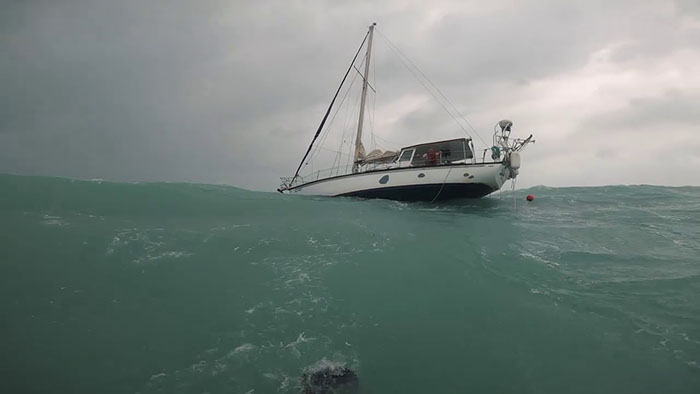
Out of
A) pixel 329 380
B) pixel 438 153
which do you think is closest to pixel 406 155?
pixel 438 153

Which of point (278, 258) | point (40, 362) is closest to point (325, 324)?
point (278, 258)

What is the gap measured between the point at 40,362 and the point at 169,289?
345 cm

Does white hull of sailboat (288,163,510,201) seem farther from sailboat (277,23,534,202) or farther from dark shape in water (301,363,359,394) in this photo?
dark shape in water (301,363,359,394)

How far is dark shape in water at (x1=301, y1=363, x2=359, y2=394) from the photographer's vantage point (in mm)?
6672

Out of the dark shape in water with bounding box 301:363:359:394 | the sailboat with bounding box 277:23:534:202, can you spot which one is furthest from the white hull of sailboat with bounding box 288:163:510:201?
the dark shape in water with bounding box 301:363:359:394

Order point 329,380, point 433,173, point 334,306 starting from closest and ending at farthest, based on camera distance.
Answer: point 329,380 < point 334,306 < point 433,173

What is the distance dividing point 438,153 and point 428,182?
2.69 m

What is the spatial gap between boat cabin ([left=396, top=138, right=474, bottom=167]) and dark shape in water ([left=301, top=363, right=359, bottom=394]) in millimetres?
20467

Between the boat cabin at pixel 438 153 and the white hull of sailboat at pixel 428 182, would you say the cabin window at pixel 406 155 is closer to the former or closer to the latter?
the boat cabin at pixel 438 153

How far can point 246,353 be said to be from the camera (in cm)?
771

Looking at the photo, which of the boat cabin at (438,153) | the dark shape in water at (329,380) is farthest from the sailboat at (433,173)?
the dark shape in water at (329,380)

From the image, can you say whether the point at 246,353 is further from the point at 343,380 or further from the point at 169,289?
the point at 169,289

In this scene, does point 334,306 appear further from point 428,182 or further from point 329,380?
point 428,182

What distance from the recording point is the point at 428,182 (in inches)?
992
